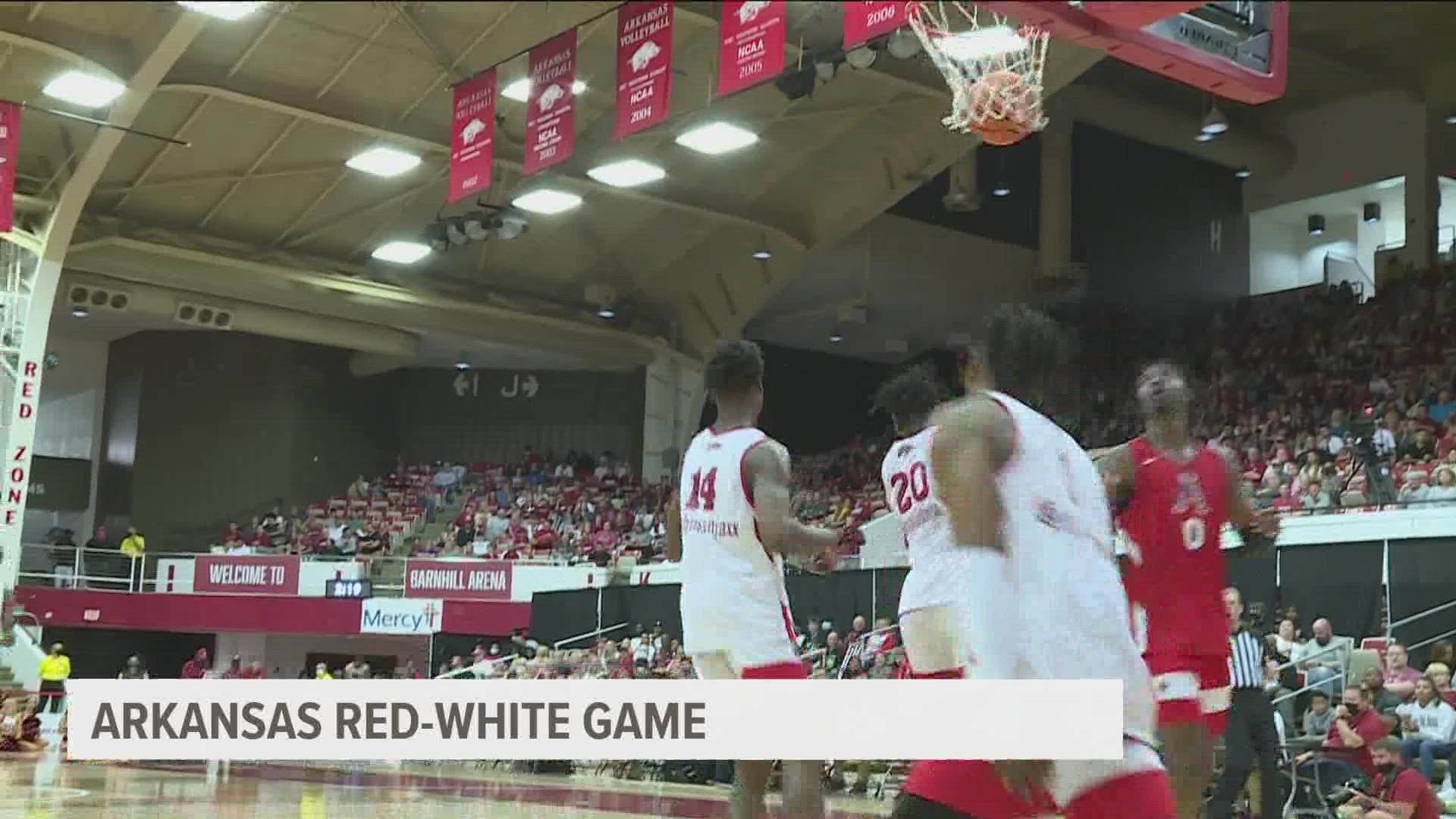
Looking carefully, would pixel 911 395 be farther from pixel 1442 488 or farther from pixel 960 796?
pixel 1442 488

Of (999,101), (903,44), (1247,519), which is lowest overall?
(1247,519)

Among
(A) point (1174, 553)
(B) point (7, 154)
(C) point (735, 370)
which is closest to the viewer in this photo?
(C) point (735, 370)

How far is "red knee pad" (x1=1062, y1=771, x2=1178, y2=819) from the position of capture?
3.14 m

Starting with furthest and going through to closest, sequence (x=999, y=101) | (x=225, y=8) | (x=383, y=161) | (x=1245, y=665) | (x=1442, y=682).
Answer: (x=383, y=161), (x=225, y=8), (x=999, y=101), (x=1442, y=682), (x=1245, y=665)

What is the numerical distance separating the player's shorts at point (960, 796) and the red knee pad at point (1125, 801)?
0.39 ft

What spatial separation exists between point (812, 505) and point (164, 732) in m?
18.9

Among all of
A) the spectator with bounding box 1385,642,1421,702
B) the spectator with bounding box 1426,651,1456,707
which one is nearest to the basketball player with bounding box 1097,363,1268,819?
the spectator with bounding box 1385,642,1421,702

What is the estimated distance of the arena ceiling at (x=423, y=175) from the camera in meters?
19.3

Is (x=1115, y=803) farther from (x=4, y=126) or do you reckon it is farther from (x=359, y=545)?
(x=359, y=545)

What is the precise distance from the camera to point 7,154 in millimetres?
16438

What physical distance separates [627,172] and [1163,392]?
17.9m

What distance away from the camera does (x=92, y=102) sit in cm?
1903

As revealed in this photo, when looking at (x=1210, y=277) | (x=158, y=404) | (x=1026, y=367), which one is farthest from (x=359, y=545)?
(x=1026, y=367)

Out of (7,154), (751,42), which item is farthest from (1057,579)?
(7,154)
